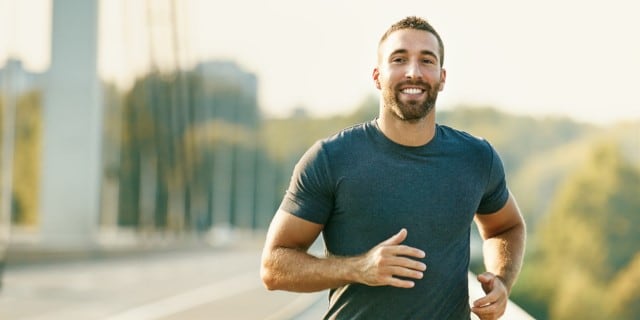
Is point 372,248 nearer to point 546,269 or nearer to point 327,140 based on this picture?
point 327,140

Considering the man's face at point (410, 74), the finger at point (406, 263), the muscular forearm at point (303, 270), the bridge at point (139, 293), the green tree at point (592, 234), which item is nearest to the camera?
the finger at point (406, 263)

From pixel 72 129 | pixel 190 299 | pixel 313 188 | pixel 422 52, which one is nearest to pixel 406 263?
pixel 313 188

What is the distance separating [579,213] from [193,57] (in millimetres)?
29930

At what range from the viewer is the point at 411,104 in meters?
3.52

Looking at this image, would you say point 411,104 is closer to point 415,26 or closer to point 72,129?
point 415,26

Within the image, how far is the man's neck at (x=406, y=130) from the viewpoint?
3570 millimetres

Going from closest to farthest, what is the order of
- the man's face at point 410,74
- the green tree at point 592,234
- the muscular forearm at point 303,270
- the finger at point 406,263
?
the finger at point 406,263
the muscular forearm at point 303,270
the man's face at point 410,74
the green tree at point 592,234

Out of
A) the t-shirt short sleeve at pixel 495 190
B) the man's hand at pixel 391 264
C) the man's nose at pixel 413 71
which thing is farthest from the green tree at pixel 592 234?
the man's hand at pixel 391 264

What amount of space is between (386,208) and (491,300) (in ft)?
1.44

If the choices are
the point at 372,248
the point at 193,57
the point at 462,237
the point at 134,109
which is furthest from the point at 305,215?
the point at 193,57

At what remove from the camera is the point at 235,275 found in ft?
85.7

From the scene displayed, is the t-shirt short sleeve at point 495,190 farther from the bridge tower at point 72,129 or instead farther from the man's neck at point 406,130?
the bridge tower at point 72,129

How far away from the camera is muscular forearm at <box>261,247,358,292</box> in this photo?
3393 mm

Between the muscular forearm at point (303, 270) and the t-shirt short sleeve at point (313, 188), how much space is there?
0.11 m
